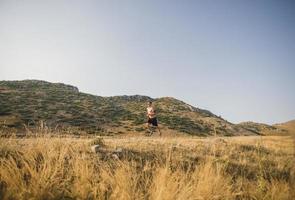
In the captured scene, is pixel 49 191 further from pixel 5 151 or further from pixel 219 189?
pixel 219 189

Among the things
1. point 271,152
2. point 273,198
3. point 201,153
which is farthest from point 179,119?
point 273,198

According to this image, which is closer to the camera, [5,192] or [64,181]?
[5,192]

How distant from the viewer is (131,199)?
5465 mm

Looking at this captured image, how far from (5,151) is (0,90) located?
5337 cm

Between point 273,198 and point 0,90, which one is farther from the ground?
point 0,90

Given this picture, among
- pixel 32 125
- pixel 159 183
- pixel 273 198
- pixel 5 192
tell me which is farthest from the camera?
pixel 32 125

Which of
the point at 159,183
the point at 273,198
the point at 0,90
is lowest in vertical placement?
the point at 273,198

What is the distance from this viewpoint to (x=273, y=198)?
7105 mm

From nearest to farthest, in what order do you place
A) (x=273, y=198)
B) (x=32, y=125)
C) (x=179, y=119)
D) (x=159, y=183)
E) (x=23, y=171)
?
(x=159, y=183) → (x=23, y=171) → (x=273, y=198) → (x=32, y=125) → (x=179, y=119)

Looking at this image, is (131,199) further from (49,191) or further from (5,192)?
(5,192)

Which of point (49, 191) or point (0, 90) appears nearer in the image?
point (49, 191)

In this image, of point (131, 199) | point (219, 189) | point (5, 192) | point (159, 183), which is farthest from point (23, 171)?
point (219, 189)

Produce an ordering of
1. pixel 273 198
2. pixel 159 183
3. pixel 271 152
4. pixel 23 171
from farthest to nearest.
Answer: pixel 271 152, pixel 273 198, pixel 23 171, pixel 159 183

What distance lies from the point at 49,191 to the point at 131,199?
56.0 inches
